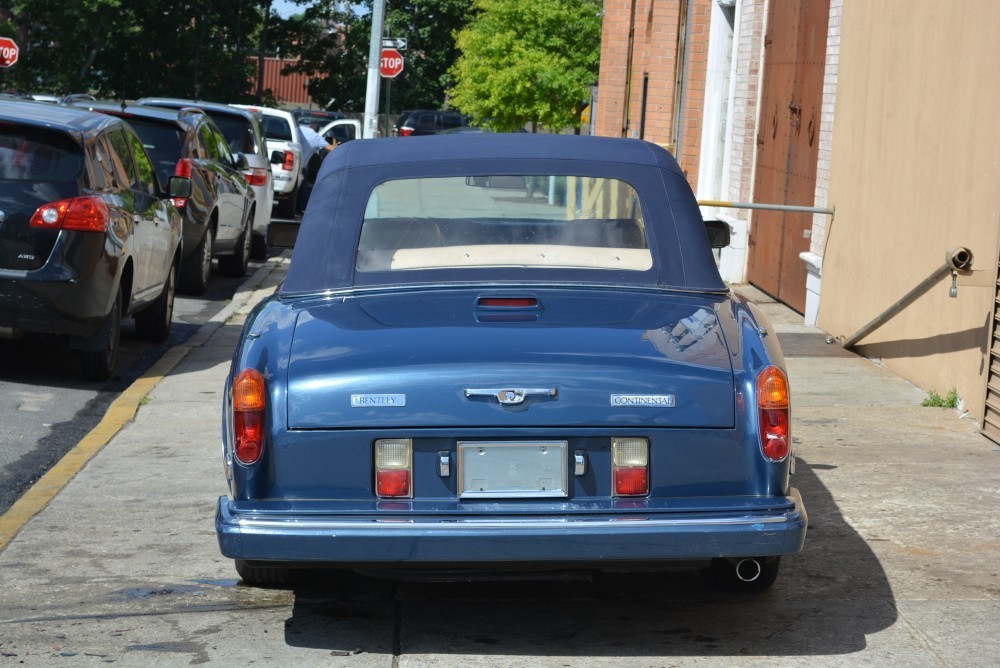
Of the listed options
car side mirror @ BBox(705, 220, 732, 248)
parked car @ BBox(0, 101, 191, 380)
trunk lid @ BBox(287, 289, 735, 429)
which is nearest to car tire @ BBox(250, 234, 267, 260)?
parked car @ BBox(0, 101, 191, 380)

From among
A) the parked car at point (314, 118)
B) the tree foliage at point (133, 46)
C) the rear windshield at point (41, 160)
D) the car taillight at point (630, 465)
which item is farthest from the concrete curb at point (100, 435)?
Answer: the tree foliage at point (133, 46)

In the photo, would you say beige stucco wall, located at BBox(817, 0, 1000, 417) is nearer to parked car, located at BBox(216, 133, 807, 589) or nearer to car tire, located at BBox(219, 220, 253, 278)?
parked car, located at BBox(216, 133, 807, 589)

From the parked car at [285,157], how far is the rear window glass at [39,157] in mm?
12187

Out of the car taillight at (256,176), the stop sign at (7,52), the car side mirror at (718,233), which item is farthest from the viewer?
the stop sign at (7,52)

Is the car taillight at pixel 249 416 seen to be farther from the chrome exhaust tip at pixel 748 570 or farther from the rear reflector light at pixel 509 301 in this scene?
the chrome exhaust tip at pixel 748 570

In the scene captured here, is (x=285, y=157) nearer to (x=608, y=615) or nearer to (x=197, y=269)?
(x=197, y=269)

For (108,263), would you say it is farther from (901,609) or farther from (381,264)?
(901,609)

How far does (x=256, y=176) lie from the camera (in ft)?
59.7

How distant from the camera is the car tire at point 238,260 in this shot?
16.2 metres

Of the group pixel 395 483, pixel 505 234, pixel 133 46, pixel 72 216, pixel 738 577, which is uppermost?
pixel 133 46

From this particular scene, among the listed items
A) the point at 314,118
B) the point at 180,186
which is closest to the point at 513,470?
the point at 180,186

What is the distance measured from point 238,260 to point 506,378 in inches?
483

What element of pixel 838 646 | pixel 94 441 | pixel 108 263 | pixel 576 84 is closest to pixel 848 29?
pixel 108 263

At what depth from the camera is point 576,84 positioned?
3088 cm
